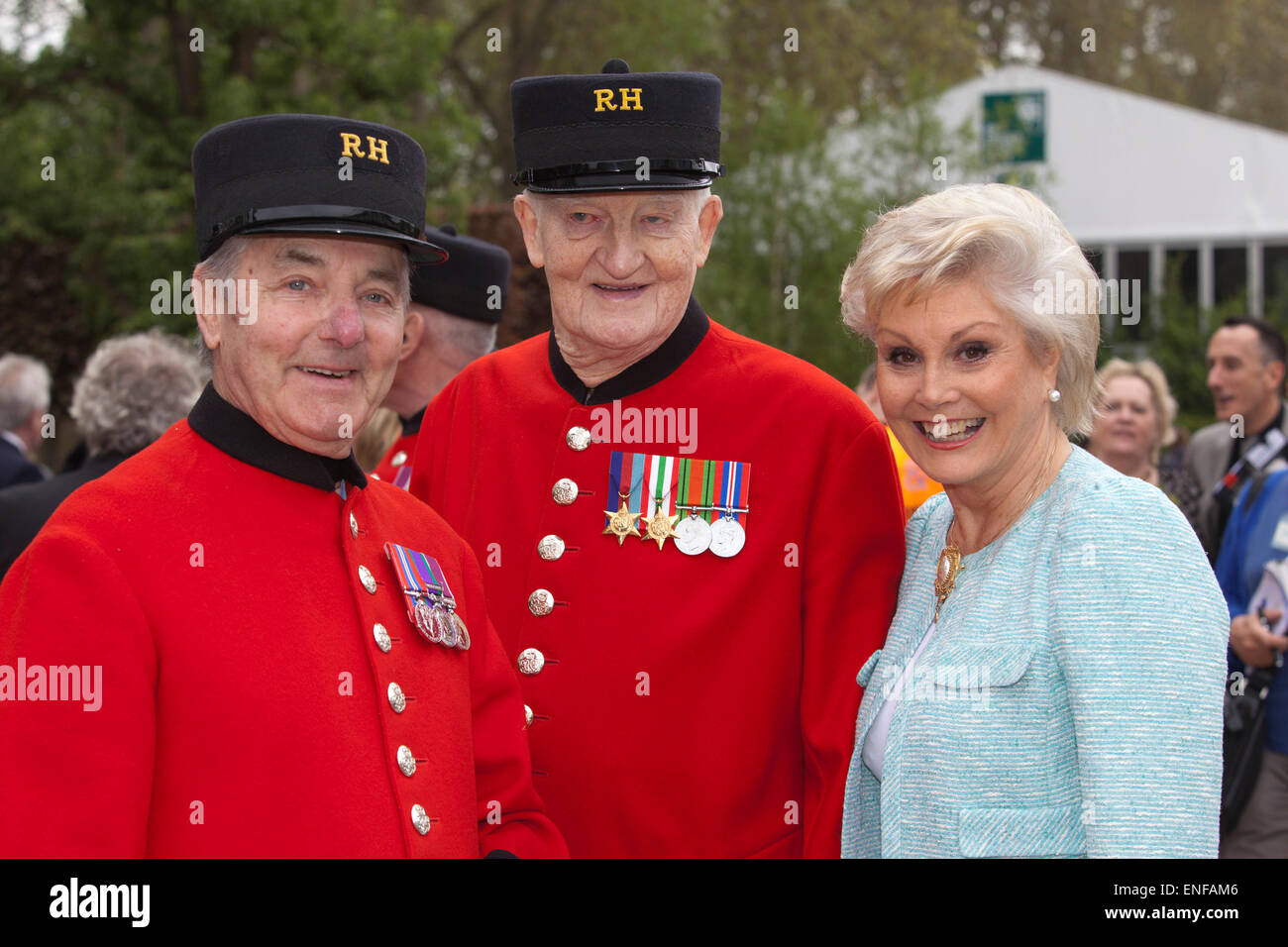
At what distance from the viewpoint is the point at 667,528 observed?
270 cm

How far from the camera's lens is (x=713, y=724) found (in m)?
2.62

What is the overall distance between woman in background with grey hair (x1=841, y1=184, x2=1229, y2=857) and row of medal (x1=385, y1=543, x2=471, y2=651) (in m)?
0.76

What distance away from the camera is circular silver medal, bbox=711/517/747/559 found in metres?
2.67

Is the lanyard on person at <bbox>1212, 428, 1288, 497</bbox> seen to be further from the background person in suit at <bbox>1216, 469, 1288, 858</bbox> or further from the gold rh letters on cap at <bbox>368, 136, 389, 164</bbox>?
the gold rh letters on cap at <bbox>368, 136, 389, 164</bbox>

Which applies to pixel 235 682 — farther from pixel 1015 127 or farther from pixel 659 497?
pixel 1015 127

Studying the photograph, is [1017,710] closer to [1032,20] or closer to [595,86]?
[595,86]

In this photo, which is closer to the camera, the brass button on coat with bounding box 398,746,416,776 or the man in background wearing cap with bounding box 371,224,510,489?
the brass button on coat with bounding box 398,746,416,776

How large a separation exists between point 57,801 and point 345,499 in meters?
0.69

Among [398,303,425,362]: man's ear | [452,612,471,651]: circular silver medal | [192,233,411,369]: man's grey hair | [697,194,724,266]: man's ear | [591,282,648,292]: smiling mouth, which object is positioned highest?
[398,303,425,362]: man's ear

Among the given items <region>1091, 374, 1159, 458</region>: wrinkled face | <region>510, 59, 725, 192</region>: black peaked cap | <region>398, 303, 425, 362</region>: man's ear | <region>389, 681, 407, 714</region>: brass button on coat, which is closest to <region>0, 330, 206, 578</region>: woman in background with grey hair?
<region>398, 303, 425, 362</region>: man's ear

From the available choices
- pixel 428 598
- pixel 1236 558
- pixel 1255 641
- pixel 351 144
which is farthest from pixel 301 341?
pixel 1236 558

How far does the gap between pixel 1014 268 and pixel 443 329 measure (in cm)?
247

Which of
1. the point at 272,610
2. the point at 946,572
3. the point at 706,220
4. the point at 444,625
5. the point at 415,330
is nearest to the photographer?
the point at 272,610

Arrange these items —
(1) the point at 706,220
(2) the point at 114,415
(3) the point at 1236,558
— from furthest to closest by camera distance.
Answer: (3) the point at 1236,558 → (2) the point at 114,415 → (1) the point at 706,220
